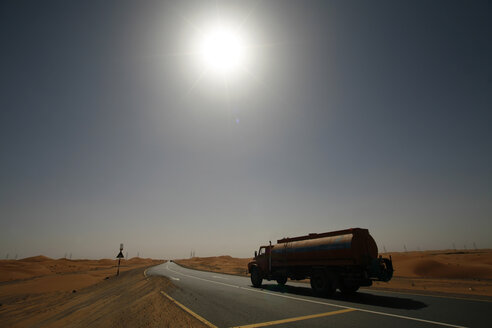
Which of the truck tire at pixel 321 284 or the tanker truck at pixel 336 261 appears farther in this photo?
the truck tire at pixel 321 284

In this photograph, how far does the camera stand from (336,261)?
1288cm

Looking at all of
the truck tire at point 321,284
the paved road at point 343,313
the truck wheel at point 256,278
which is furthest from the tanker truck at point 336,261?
the paved road at point 343,313

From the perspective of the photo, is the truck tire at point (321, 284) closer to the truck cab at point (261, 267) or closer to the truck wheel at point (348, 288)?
the truck wheel at point (348, 288)

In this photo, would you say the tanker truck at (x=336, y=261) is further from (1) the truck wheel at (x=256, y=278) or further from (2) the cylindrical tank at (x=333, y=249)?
(1) the truck wheel at (x=256, y=278)

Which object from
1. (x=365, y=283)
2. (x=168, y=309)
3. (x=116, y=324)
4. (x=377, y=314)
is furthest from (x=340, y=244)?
(x=116, y=324)

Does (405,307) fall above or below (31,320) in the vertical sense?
above

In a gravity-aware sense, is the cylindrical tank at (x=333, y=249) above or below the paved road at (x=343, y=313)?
A: above

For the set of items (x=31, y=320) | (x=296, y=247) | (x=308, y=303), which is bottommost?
(x=31, y=320)

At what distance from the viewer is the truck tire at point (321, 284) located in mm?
12734

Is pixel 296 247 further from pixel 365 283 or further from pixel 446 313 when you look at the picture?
pixel 446 313

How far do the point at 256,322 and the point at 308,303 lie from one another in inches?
158

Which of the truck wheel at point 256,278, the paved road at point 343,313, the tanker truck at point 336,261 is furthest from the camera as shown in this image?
the truck wheel at point 256,278

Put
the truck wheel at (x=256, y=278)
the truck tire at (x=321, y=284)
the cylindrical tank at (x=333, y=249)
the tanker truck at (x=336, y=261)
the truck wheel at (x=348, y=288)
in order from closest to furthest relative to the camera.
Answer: the tanker truck at (x=336, y=261) < the cylindrical tank at (x=333, y=249) < the truck wheel at (x=348, y=288) < the truck tire at (x=321, y=284) < the truck wheel at (x=256, y=278)

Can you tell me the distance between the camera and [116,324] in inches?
295
